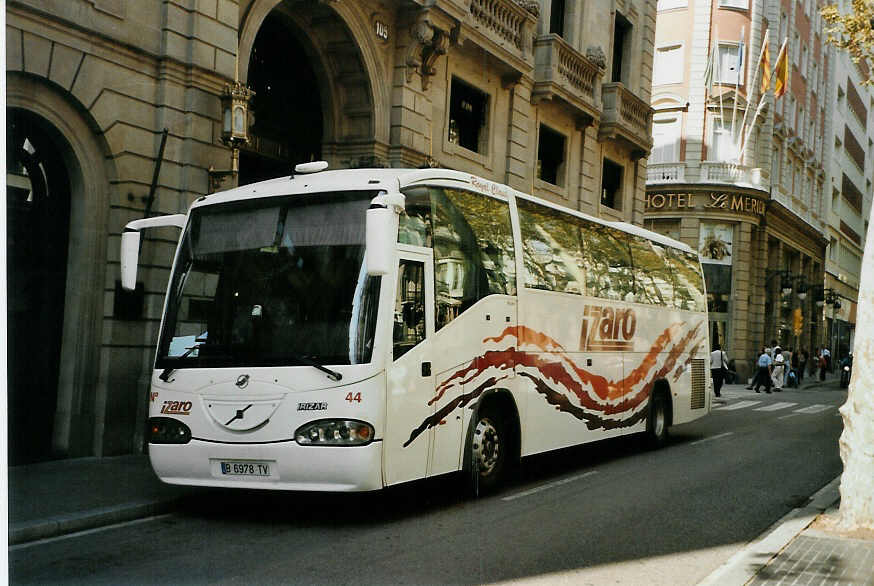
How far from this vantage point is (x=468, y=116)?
66.1ft

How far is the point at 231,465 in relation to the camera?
803 cm

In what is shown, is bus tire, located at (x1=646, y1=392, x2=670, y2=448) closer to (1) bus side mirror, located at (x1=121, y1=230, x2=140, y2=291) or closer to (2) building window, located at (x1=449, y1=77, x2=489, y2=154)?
(2) building window, located at (x1=449, y1=77, x2=489, y2=154)

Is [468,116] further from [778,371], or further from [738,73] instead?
[738,73]

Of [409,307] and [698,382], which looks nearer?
[409,307]

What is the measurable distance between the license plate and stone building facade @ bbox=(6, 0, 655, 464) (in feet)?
14.1

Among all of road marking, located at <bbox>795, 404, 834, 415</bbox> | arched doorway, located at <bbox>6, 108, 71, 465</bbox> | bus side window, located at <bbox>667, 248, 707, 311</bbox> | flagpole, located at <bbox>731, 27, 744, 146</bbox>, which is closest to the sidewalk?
arched doorway, located at <bbox>6, 108, 71, 465</bbox>

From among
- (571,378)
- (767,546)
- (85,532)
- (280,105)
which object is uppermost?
(280,105)

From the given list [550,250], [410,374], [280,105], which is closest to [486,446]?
[410,374]

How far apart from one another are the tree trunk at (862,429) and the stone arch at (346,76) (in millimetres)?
10386

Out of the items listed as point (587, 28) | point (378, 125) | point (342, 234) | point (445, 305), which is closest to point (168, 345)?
point (342, 234)

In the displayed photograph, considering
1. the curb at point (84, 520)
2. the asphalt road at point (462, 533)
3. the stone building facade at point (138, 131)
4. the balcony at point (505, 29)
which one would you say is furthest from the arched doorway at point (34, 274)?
the balcony at point (505, 29)

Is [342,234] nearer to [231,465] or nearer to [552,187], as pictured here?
[231,465]

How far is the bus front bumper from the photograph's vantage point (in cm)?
775

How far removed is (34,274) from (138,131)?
223cm
